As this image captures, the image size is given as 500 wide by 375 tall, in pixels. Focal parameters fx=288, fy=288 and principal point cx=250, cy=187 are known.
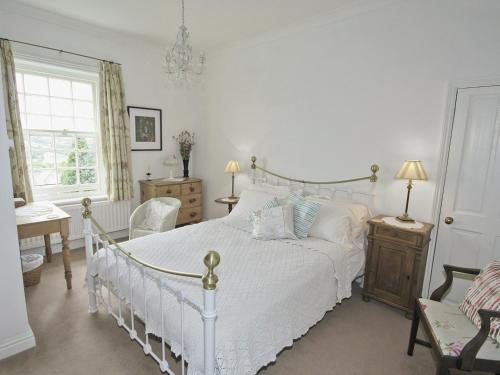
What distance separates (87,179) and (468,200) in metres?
4.57

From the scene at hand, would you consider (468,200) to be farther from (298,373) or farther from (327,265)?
(298,373)

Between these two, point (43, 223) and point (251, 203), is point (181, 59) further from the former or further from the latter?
point (43, 223)

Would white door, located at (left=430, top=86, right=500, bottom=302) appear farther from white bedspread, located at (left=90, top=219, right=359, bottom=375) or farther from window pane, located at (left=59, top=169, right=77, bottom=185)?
window pane, located at (left=59, top=169, right=77, bottom=185)

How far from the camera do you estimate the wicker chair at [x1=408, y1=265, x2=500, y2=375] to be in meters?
1.53

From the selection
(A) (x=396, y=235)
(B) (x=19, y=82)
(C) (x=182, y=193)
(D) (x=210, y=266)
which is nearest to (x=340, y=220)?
(A) (x=396, y=235)

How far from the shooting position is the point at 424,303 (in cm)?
204

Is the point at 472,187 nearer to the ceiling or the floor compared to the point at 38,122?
nearer to the floor

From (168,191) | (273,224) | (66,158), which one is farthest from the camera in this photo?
(168,191)

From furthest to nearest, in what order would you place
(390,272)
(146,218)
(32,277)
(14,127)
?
(146,218)
(14,127)
(32,277)
(390,272)

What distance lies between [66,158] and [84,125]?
517 mm

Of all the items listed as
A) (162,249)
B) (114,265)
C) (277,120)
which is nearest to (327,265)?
(162,249)

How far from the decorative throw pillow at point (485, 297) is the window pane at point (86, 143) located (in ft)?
14.8

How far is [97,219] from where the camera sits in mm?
4047

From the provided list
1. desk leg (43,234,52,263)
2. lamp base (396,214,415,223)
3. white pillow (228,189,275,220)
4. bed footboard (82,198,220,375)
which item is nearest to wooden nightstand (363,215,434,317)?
lamp base (396,214,415,223)
